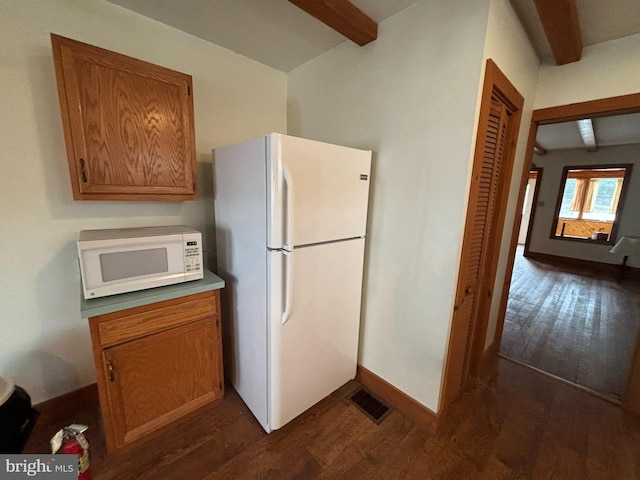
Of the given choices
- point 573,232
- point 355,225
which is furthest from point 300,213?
point 573,232

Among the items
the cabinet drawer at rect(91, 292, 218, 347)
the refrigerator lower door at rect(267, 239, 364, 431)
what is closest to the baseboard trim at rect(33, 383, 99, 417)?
the cabinet drawer at rect(91, 292, 218, 347)

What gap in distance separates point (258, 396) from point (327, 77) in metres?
2.28

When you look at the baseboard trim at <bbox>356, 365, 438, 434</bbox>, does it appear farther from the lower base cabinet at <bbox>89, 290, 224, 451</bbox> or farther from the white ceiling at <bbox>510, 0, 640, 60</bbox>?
the white ceiling at <bbox>510, 0, 640, 60</bbox>

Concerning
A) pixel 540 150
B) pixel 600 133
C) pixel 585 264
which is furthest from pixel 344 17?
pixel 585 264

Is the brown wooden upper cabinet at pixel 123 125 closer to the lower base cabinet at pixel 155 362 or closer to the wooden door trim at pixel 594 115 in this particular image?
the lower base cabinet at pixel 155 362

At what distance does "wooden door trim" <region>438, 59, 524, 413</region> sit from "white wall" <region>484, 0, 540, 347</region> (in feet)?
0.28

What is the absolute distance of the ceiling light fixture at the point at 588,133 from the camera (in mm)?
3468

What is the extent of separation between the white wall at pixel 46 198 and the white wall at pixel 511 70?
5.93 feet

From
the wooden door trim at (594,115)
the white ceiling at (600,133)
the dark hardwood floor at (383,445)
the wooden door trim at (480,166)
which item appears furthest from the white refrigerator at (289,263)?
the white ceiling at (600,133)

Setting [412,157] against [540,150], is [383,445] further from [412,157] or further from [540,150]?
[540,150]

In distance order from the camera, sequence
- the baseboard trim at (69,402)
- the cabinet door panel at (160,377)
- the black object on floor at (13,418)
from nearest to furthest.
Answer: the black object on floor at (13,418)
the cabinet door panel at (160,377)
the baseboard trim at (69,402)

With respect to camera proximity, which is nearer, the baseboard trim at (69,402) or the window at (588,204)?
the baseboard trim at (69,402)

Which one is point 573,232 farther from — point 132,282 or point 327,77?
point 132,282

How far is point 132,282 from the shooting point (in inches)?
52.7
